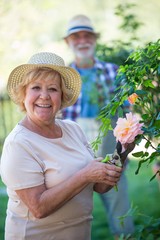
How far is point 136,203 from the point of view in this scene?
22.7 feet

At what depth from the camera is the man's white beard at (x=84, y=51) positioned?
17.5ft

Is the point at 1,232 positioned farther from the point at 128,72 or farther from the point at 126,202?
the point at 128,72

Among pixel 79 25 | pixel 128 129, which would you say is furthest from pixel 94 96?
pixel 128 129

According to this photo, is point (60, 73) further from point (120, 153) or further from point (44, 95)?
point (120, 153)

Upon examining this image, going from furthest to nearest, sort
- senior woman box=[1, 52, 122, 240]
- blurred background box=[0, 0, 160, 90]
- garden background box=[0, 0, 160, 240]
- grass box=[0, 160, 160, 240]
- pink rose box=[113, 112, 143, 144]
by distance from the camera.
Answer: blurred background box=[0, 0, 160, 90] → grass box=[0, 160, 160, 240] → garden background box=[0, 0, 160, 240] → senior woman box=[1, 52, 122, 240] → pink rose box=[113, 112, 143, 144]

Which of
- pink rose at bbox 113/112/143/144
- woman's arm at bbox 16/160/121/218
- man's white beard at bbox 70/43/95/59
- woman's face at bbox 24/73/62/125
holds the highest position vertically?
man's white beard at bbox 70/43/95/59

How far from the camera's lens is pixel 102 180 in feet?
9.07

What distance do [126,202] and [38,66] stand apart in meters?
2.39

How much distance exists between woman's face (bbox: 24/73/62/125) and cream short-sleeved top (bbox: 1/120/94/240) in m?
0.10

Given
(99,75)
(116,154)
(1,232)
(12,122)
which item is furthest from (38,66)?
(12,122)

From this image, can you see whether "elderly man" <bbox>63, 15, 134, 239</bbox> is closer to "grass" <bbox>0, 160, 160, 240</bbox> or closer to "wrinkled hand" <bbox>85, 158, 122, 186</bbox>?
"grass" <bbox>0, 160, 160, 240</bbox>

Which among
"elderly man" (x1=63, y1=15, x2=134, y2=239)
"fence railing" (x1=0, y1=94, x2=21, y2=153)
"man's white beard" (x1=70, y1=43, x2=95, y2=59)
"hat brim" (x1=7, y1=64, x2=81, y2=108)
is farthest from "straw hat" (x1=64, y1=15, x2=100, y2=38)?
"fence railing" (x1=0, y1=94, x2=21, y2=153)

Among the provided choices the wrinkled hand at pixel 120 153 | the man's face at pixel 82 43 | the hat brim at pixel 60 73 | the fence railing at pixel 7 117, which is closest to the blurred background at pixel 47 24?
the man's face at pixel 82 43

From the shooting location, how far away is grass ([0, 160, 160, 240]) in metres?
5.83
